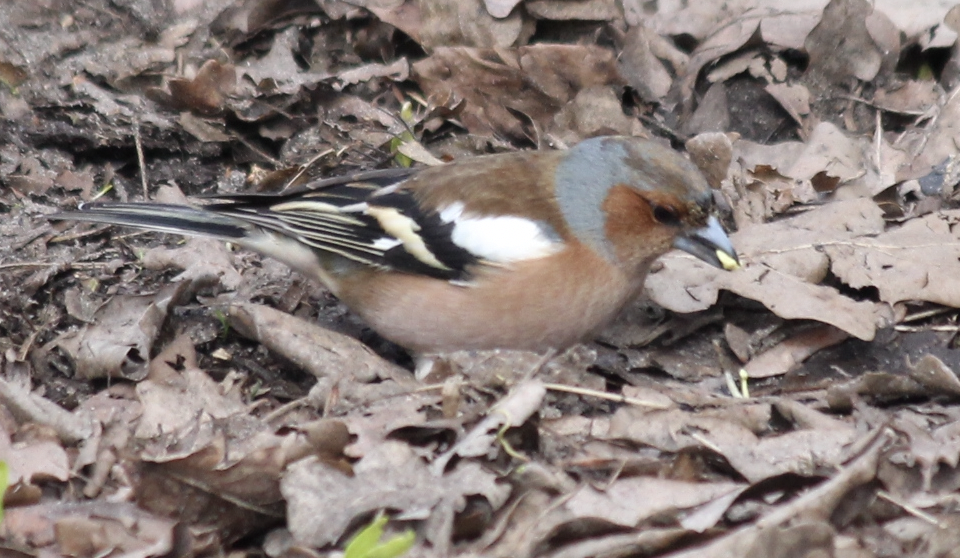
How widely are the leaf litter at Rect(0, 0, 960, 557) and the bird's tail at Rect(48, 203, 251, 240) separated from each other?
282 mm

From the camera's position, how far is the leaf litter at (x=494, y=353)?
9.71 ft

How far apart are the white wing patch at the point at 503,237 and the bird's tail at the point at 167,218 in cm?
Answer: 95

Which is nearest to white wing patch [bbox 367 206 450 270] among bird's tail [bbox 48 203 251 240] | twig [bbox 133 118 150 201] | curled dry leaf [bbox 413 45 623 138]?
bird's tail [bbox 48 203 251 240]

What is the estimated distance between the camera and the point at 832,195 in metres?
5.08

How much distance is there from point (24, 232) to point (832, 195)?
383cm

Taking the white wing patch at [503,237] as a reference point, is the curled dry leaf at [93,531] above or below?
below

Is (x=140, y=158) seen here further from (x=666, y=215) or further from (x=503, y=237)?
(x=666, y=215)

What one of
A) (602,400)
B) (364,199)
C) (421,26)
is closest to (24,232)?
(364,199)

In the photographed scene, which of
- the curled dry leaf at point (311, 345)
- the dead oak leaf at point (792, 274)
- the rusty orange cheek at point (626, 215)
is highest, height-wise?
the rusty orange cheek at point (626, 215)

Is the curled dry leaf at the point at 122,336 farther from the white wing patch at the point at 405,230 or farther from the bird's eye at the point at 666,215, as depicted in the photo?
the bird's eye at the point at 666,215

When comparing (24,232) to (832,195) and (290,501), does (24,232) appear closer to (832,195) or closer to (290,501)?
(290,501)

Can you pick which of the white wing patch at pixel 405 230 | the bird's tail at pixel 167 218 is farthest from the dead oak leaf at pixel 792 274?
the bird's tail at pixel 167 218

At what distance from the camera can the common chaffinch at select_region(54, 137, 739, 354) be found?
3.97 m

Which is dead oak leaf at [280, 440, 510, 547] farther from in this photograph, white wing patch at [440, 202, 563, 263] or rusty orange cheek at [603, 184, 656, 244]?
rusty orange cheek at [603, 184, 656, 244]
